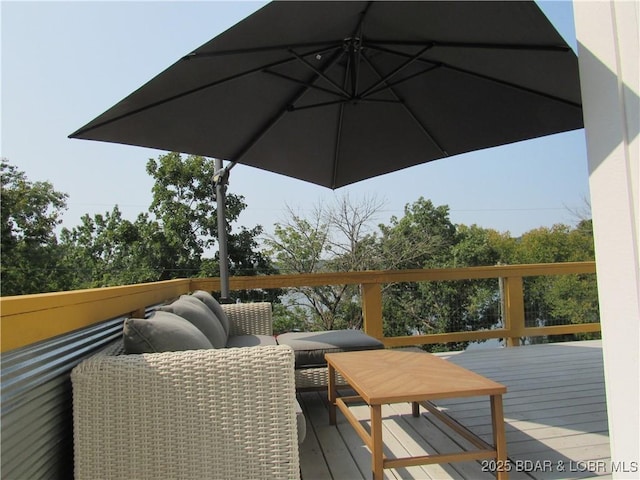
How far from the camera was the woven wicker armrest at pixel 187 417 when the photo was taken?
135cm

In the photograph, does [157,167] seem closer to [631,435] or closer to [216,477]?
[216,477]

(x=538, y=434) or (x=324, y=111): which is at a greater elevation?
Result: (x=324, y=111)

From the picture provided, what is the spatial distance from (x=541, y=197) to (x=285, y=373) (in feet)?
37.2

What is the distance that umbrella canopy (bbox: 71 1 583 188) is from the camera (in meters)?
2.13

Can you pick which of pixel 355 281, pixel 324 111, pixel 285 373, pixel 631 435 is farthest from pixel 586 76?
pixel 355 281

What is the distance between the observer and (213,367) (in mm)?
1383

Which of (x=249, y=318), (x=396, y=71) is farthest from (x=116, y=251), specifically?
(x=396, y=71)

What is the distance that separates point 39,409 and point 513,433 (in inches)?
90.8

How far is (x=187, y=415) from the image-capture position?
4.47ft

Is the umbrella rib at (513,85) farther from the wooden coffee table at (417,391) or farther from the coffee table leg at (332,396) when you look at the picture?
the coffee table leg at (332,396)

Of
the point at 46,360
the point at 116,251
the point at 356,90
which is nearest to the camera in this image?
the point at 46,360

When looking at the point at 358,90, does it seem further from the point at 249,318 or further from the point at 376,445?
the point at 376,445

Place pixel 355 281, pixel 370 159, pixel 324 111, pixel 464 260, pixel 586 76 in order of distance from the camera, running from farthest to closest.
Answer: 1. pixel 464 260
2. pixel 355 281
3. pixel 370 159
4. pixel 324 111
5. pixel 586 76

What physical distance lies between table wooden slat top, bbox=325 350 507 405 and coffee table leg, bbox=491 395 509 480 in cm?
7
